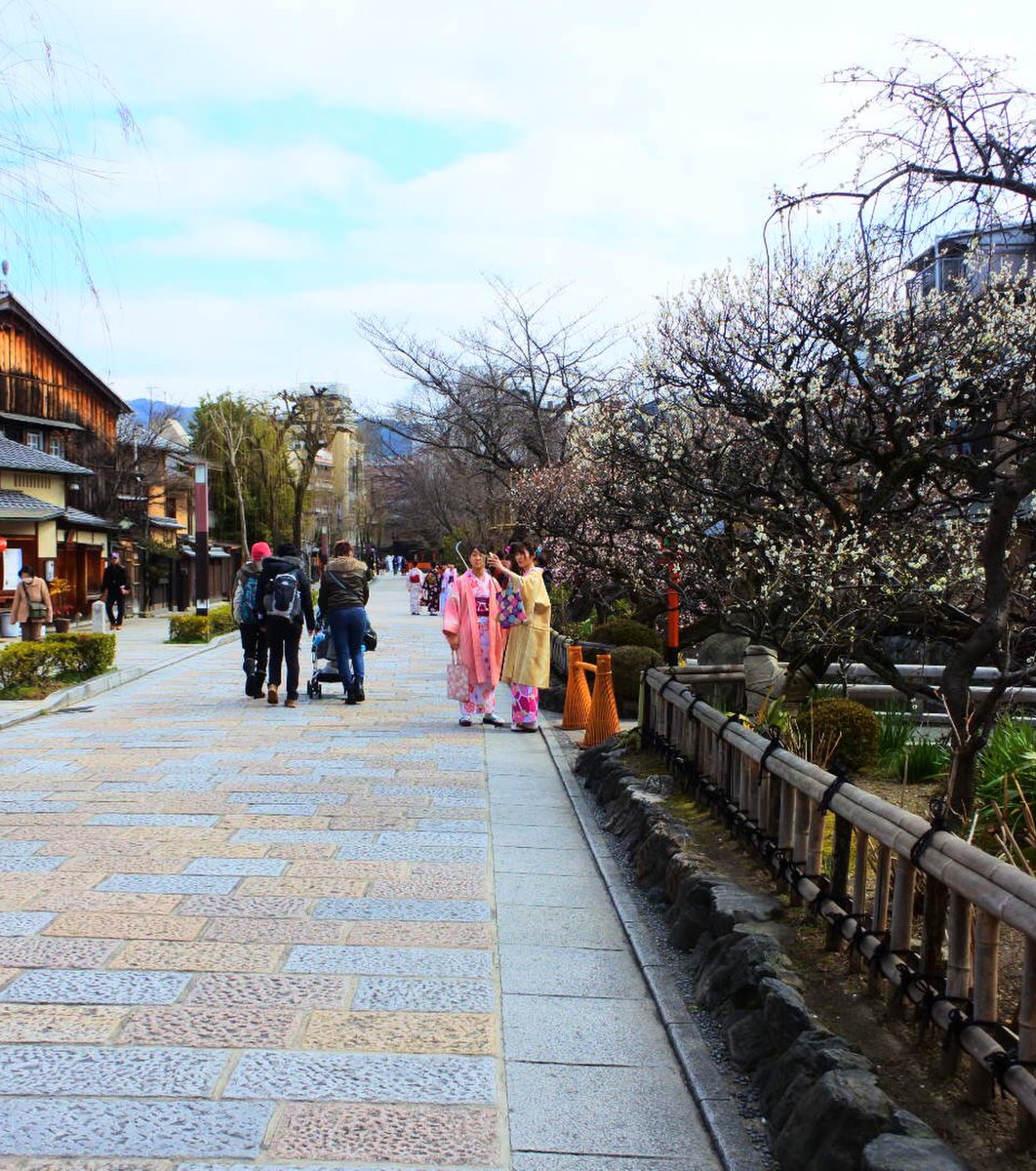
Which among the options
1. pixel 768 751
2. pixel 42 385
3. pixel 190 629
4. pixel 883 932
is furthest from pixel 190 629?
pixel 883 932

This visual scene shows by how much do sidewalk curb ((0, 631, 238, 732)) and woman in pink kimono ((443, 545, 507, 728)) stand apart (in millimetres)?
4637

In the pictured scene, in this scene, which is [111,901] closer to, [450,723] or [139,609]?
[450,723]

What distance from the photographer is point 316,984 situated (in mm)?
4555

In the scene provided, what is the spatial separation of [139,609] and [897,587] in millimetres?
33355

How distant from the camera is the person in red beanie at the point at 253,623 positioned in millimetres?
14102

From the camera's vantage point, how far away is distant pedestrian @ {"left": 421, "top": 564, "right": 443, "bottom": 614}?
39.5m

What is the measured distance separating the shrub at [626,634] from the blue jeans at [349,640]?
3819 millimetres

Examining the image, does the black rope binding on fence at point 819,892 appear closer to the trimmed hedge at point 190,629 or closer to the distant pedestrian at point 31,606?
the distant pedestrian at point 31,606

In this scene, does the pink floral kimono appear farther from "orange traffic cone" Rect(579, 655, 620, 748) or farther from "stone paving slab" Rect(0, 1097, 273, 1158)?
"stone paving slab" Rect(0, 1097, 273, 1158)

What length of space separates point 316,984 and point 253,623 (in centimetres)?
1012

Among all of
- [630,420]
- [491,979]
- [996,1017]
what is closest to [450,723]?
[630,420]

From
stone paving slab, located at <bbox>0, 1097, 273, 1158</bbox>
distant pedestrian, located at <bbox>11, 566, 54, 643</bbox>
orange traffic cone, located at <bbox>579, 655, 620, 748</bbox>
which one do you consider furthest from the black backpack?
distant pedestrian, located at <bbox>11, 566, 54, 643</bbox>

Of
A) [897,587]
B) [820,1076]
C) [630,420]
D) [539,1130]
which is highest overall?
[630,420]

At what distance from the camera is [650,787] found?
302 inches
